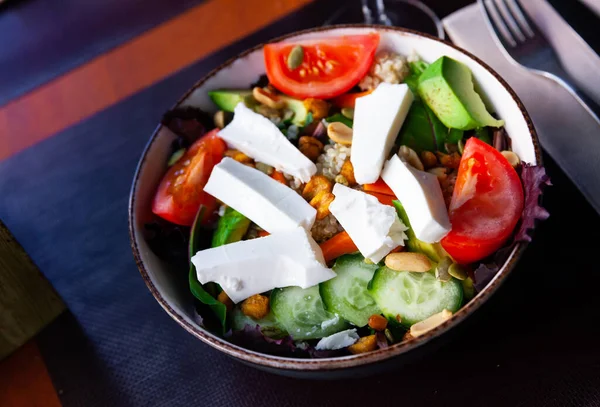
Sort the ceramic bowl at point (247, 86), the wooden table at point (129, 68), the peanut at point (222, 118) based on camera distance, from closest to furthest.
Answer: the ceramic bowl at point (247, 86), the peanut at point (222, 118), the wooden table at point (129, 68)

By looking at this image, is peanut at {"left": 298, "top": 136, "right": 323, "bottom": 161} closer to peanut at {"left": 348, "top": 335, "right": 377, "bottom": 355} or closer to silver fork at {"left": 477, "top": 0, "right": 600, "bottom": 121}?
peanut at {"left": 348, "top": 335, "right": 377, "bottom": 355}

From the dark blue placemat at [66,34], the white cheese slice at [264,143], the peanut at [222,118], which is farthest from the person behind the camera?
the dark blue placemat at [66,34]

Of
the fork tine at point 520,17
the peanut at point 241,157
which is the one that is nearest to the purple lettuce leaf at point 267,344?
the peanut at point 241,157

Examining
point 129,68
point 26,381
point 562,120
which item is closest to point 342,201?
point 562,120

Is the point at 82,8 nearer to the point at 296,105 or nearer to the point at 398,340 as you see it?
the point at 296,105

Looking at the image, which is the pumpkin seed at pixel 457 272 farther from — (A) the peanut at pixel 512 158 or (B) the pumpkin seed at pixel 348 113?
(B) the pumpkin seed at pixel 348 113

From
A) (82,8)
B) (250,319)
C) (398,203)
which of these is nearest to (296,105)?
(398,203)
